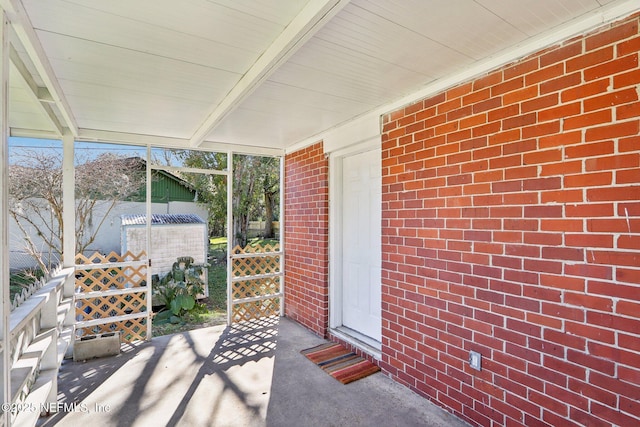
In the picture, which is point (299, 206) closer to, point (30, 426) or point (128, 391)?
point (128, 391)

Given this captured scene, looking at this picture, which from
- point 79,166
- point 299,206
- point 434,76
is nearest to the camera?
point 434,76

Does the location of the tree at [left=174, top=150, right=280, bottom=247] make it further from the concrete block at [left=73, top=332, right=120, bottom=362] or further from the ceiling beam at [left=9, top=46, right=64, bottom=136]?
the concrete block at [left=73, top=332, right=120, bottom=362]

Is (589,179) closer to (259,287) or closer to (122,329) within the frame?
(259,287)

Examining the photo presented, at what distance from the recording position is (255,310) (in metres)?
4.55

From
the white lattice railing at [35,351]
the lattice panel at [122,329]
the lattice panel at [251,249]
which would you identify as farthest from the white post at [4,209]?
the lattice panel at [251,249]

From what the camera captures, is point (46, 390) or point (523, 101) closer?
point (523, 101)

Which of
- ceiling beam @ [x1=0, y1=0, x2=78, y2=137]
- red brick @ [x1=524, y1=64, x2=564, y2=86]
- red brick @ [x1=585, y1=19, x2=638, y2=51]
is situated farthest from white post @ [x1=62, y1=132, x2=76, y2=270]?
red brick @ [x1=585, y1=19, x2=638, y2=51]

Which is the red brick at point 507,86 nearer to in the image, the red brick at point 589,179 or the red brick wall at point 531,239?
the red brick wall at point 531,239

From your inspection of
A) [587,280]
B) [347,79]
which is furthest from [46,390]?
[587,280]

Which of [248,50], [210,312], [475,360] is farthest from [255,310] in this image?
[248,50]

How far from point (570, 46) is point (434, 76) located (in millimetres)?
771

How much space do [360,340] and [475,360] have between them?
1.45 metres

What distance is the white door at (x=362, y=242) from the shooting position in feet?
10.9

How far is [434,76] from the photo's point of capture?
2.25 metres
